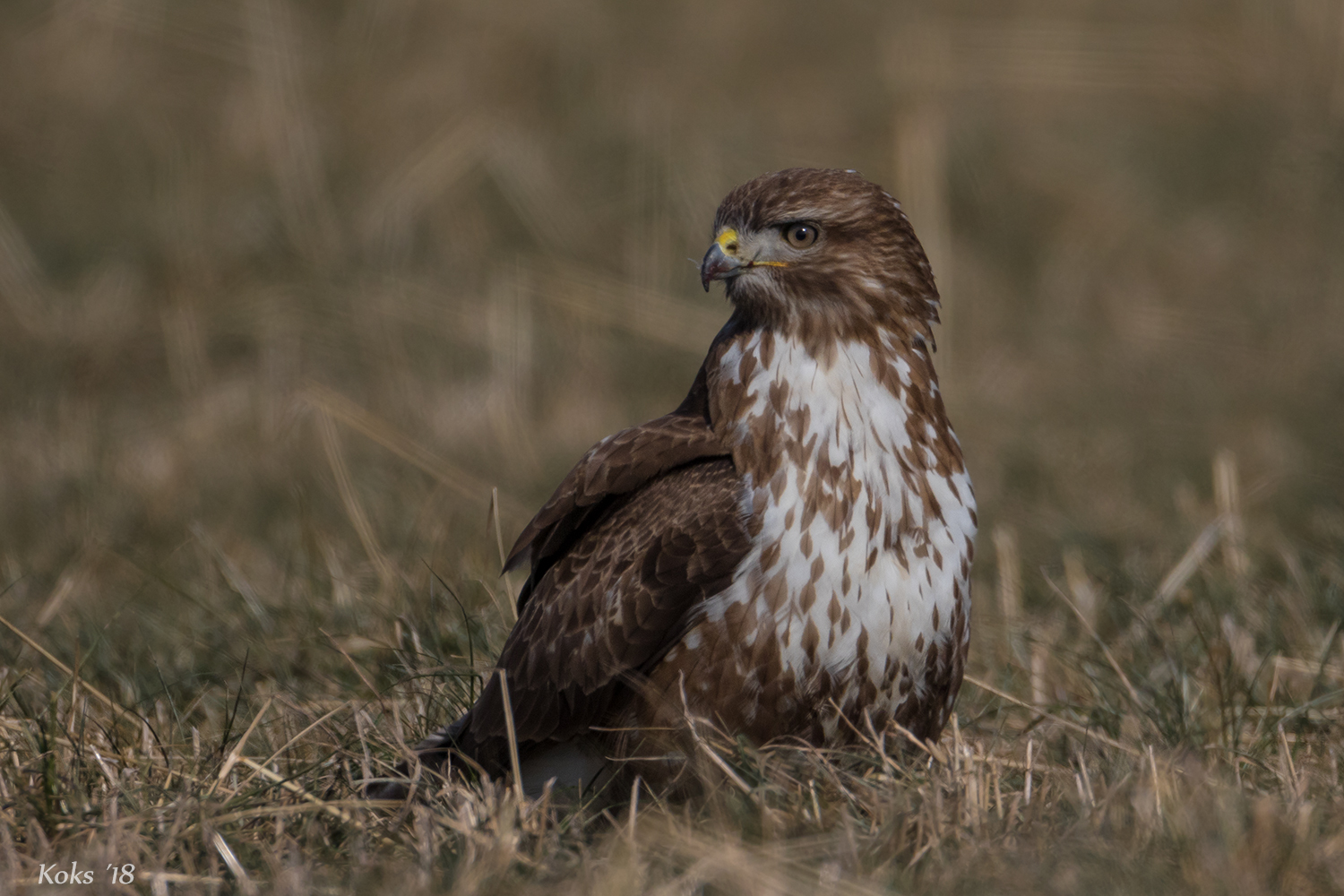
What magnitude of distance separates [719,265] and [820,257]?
0.79 ft

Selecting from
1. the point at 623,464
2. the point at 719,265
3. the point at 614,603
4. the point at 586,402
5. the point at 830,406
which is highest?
the point at 719,265

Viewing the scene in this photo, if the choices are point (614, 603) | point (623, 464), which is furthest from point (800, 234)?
point (614, 603)

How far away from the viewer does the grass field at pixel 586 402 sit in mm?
3520

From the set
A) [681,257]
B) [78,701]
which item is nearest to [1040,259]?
[681,257]

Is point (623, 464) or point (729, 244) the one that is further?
point (729, 244)

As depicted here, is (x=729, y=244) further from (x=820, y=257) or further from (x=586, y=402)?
(x=586, y=402)

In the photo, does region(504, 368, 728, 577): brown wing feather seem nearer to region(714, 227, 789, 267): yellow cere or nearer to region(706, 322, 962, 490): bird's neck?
region(706, 322, 962, 490): bird's neck

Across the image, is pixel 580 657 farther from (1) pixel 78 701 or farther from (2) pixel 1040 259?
(2) pixel 1040 259

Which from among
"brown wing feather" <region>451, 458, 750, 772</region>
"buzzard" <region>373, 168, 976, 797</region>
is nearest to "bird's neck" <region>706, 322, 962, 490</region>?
"buzzard" <region>373, 168, 976, 797</region>

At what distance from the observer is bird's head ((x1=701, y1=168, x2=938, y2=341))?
418cm

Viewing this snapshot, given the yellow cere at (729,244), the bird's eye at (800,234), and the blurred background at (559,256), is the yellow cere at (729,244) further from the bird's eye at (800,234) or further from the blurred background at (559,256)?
the blurred background at (559,256)

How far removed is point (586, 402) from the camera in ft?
30.7

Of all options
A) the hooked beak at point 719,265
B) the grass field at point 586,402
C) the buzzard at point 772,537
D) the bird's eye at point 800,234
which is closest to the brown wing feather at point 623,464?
the buzzard at point 772,537

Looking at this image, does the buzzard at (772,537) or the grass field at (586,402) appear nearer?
the grass field at (586,402)
